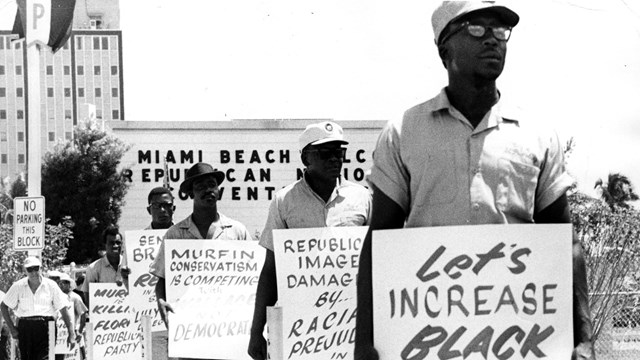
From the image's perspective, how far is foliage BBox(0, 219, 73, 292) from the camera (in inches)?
886

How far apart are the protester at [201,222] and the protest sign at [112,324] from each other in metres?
4.08

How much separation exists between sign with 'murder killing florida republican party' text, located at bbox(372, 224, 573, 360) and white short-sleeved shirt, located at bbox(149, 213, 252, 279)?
5.42m

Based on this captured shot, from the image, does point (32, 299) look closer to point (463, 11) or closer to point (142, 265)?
point (142, 265)

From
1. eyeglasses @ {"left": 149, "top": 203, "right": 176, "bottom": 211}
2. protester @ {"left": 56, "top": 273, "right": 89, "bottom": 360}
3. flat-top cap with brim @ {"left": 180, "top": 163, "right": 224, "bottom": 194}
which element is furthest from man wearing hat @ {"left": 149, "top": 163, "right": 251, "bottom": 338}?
protester @ {"left": 56, "top": 273, "right": 89, "bottom": 360}

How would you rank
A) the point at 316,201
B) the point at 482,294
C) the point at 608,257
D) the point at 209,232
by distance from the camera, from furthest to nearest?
the point at 608,257 → the point at 209,232 → the point at 316,201 → the point at 482,294

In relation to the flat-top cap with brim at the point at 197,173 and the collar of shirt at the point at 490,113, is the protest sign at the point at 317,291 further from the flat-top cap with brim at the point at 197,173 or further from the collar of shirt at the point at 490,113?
the collar of shirt at the point at 490,113

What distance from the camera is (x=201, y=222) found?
945cm

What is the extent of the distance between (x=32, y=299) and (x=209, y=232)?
801 cm

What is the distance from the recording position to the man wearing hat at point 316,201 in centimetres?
739

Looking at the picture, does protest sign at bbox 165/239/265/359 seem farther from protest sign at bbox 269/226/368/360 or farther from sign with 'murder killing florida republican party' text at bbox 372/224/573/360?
sign with 'murder killing florida republican party' text at bbox 372/224/573/360

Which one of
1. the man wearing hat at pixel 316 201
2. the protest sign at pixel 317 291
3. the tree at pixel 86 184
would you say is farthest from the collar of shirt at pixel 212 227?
the tree at pixel 86 184

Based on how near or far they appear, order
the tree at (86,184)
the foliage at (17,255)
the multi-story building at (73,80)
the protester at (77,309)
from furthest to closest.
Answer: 1. the multi-story building at (73,80)
2. the tree at (86,184)
3. the foliage at (17,255)
4. the protester at (77,309)

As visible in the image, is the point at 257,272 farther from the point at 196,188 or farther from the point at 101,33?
the point at 101,33

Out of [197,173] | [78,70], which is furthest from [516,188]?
[78,70]
